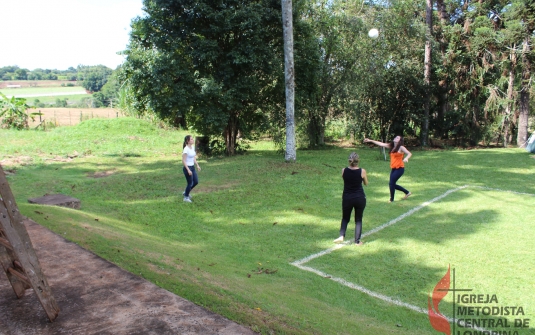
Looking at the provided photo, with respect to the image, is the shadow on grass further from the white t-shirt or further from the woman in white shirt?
the white t-shirt

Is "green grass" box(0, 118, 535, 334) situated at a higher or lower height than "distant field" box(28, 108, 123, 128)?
lower

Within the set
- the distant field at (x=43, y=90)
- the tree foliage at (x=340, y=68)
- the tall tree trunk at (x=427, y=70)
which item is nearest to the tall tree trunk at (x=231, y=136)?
the tree foliage at (x=340, y=68)

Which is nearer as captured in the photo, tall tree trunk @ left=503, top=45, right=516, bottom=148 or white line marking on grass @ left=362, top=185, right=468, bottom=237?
white line marking on grass @ left=362, top=185, right=468, bottom=237

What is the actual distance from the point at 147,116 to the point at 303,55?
50.8ft

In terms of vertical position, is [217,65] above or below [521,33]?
below

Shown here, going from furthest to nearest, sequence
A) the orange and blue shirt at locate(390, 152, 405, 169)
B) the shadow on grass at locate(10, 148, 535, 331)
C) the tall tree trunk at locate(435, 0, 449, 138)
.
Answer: the tall tree trunk at locate(435, 0, 449, 138)
the orange and blue shirt at locate(390, 152, 405, 169)
the shadow on grass at locate(10, 148, 535, 331)

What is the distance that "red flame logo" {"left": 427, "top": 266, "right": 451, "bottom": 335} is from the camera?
514 centimetres

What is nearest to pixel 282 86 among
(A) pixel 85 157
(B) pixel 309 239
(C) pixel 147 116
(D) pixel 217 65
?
(D) pixel 217 65

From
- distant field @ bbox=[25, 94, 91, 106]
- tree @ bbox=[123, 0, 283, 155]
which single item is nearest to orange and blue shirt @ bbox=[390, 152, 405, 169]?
tree @ bbox=[123, 0, 283, 155]

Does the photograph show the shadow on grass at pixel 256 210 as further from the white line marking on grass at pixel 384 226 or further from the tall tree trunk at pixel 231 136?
the tall tree trunk at pixel 231 136

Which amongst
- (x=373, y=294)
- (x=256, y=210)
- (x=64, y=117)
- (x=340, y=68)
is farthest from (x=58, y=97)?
(x=373, y=294)

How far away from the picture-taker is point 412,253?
762cm

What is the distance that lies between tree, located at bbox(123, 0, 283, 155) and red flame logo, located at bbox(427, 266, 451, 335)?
1204 cm

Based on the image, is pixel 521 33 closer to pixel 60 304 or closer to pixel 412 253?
pixel 412 253
